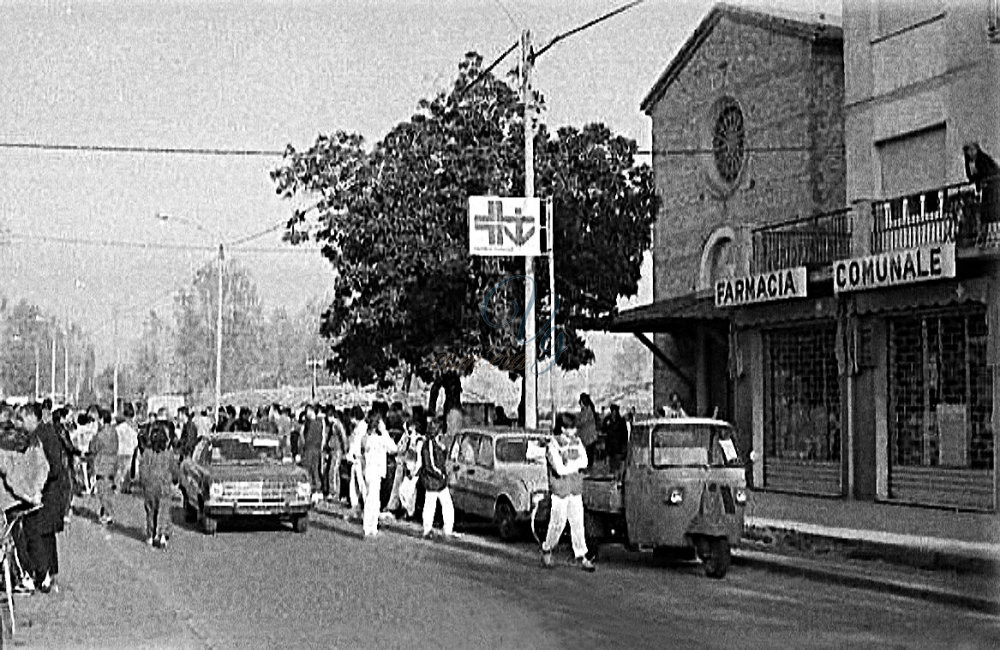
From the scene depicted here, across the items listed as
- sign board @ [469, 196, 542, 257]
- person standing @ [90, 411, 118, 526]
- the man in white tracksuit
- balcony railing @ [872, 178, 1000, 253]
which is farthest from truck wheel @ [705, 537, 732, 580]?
person standing @ [90, 411, 118, 526]

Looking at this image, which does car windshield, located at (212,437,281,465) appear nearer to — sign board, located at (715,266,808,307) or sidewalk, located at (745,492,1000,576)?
sidewalk, located at (745,492,1000,576)

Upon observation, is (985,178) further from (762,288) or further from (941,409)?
(762,288)

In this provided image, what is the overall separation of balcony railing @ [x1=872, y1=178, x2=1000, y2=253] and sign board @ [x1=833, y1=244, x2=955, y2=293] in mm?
485

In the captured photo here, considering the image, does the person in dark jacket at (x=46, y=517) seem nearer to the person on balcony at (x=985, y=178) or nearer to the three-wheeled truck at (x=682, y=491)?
the three-wheeled truck at (x=682, y=491)

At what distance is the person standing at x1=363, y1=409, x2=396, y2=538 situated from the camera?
77.1 feet

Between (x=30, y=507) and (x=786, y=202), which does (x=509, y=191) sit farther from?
(x=30, y=507)

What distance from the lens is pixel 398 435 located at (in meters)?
29.1

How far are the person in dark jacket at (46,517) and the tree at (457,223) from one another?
16.4 m

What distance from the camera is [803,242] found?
97.1 ft

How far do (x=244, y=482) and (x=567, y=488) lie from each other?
6631 millimetres

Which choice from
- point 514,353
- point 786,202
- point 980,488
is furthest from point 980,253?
point 514,353

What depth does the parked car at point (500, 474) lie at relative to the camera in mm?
21719

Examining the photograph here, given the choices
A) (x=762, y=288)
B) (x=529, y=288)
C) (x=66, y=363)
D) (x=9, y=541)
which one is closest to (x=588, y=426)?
(x=529, y=288)

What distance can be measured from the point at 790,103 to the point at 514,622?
20374 millimetres
